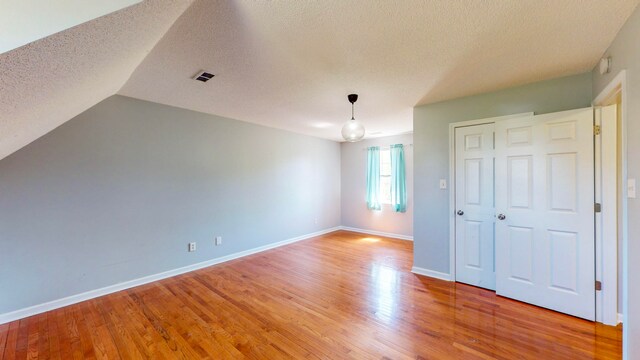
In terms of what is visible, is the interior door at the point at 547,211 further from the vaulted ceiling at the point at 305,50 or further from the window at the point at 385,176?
the window at the point at 385,176

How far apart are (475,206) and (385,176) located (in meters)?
2.85

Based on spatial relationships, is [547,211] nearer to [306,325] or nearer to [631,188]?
[631,188]

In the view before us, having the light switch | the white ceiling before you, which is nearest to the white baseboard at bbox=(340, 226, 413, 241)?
the light switch

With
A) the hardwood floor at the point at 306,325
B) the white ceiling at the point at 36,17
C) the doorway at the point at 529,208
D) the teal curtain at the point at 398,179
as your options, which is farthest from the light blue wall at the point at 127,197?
the doorway at the point at 529,208

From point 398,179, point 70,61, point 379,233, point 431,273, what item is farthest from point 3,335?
point 398,179

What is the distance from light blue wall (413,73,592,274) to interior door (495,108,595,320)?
30cm

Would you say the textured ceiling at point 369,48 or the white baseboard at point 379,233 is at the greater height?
the textured ceiling at point 369,48

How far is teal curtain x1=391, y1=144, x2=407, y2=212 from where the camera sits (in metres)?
5.38

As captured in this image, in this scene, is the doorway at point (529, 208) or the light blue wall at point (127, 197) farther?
the light blue wall at point (127, 197)

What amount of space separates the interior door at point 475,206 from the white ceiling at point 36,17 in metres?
3.46

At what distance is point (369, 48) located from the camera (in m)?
1.96

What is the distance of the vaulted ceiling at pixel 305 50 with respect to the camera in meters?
1.32

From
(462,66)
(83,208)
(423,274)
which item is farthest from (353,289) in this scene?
(83,208)

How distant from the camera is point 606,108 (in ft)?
7.09
